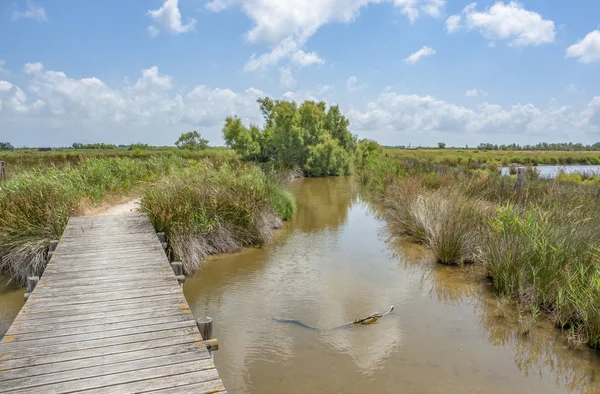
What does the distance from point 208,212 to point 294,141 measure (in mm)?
20621

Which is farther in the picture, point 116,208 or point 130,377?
point 116,208

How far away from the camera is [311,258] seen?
30.7 feet

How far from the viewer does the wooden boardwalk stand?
116 inches

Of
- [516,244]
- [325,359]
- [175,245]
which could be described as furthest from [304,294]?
[516,244]

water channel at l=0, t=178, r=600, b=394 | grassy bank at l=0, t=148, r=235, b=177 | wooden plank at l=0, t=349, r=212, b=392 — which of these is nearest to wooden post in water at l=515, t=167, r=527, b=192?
water channel at l=0, t=178, r=600, b=394

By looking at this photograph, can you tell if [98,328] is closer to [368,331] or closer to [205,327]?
[205,327]

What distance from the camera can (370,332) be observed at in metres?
5.70

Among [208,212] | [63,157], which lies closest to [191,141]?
[63,157]

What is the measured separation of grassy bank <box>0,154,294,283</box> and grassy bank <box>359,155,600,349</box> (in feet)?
14.2

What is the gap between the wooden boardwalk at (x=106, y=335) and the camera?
2.96 m

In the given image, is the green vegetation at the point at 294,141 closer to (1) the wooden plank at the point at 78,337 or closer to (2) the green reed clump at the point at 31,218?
(2) the green reed clump at the point at 31,218

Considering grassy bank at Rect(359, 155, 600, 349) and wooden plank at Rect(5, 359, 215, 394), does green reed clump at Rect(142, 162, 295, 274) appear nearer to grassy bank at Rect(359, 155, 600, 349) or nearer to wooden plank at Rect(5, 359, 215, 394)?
grassy bank at Rect(359, 155, 600, 349)

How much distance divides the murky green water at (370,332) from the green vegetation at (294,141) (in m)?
20.4

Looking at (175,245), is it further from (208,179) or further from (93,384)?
(93,384)
